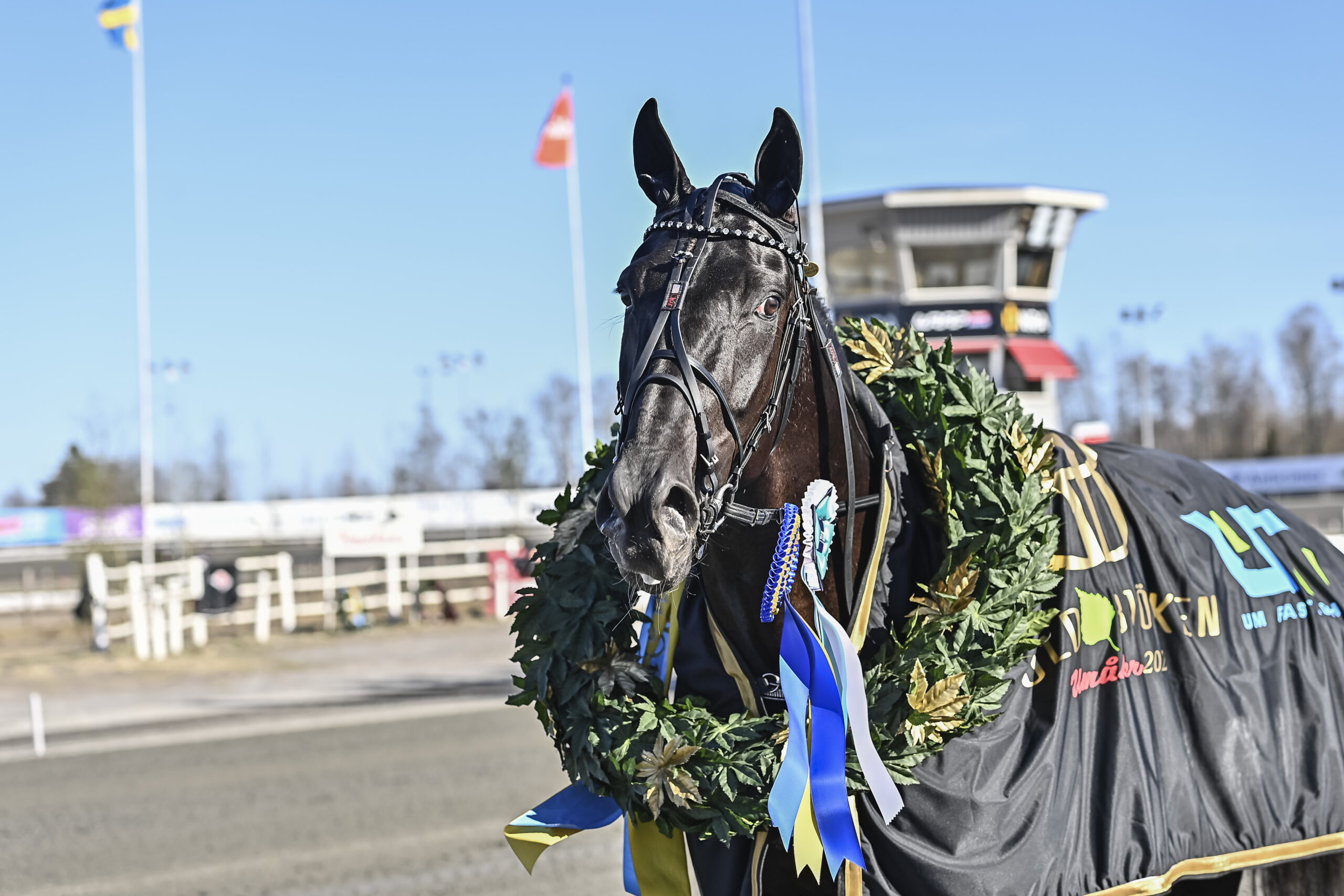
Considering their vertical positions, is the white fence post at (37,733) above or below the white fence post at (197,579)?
below

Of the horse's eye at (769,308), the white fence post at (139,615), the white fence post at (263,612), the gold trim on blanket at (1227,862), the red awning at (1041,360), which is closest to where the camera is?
the horse's eye at (769,308)

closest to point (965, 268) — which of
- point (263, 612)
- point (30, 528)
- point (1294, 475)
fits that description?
point (263, 612)

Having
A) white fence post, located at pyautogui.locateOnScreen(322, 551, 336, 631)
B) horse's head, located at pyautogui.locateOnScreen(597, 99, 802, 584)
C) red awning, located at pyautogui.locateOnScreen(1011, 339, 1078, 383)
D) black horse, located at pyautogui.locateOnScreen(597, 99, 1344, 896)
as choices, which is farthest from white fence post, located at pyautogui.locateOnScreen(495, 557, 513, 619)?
horse's head, located at pyautogui.locateOnScreen(597, 99, 802, 584)

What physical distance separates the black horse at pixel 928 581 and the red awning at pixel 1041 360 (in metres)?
19.1

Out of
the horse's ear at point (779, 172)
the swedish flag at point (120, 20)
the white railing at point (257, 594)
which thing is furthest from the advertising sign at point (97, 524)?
the horse's ear at point (779, 172)

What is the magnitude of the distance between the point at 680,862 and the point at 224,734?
398 inches

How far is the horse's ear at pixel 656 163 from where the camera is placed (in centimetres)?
277

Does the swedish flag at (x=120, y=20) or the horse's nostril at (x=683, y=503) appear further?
the swedish flag at (x=120, y=20)

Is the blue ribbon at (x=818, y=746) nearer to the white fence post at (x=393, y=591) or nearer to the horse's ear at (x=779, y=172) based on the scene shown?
the horse's ear at (x=779, y=172)

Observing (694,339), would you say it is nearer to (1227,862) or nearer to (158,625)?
(1227,862)

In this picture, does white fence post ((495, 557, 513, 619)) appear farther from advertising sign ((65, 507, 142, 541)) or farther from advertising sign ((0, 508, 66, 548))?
advertising sign ((0, 508, 66, 548))

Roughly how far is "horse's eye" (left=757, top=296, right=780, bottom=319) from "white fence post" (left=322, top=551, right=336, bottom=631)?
20364mm

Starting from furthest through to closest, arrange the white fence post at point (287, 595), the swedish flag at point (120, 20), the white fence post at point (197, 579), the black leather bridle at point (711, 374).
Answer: the swedish flag at point (120, 20), the white fence post at point (287, 595), the white fence post at point (197, 579), the black leather bridle at point (711, 374)

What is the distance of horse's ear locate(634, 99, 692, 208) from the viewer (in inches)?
109
